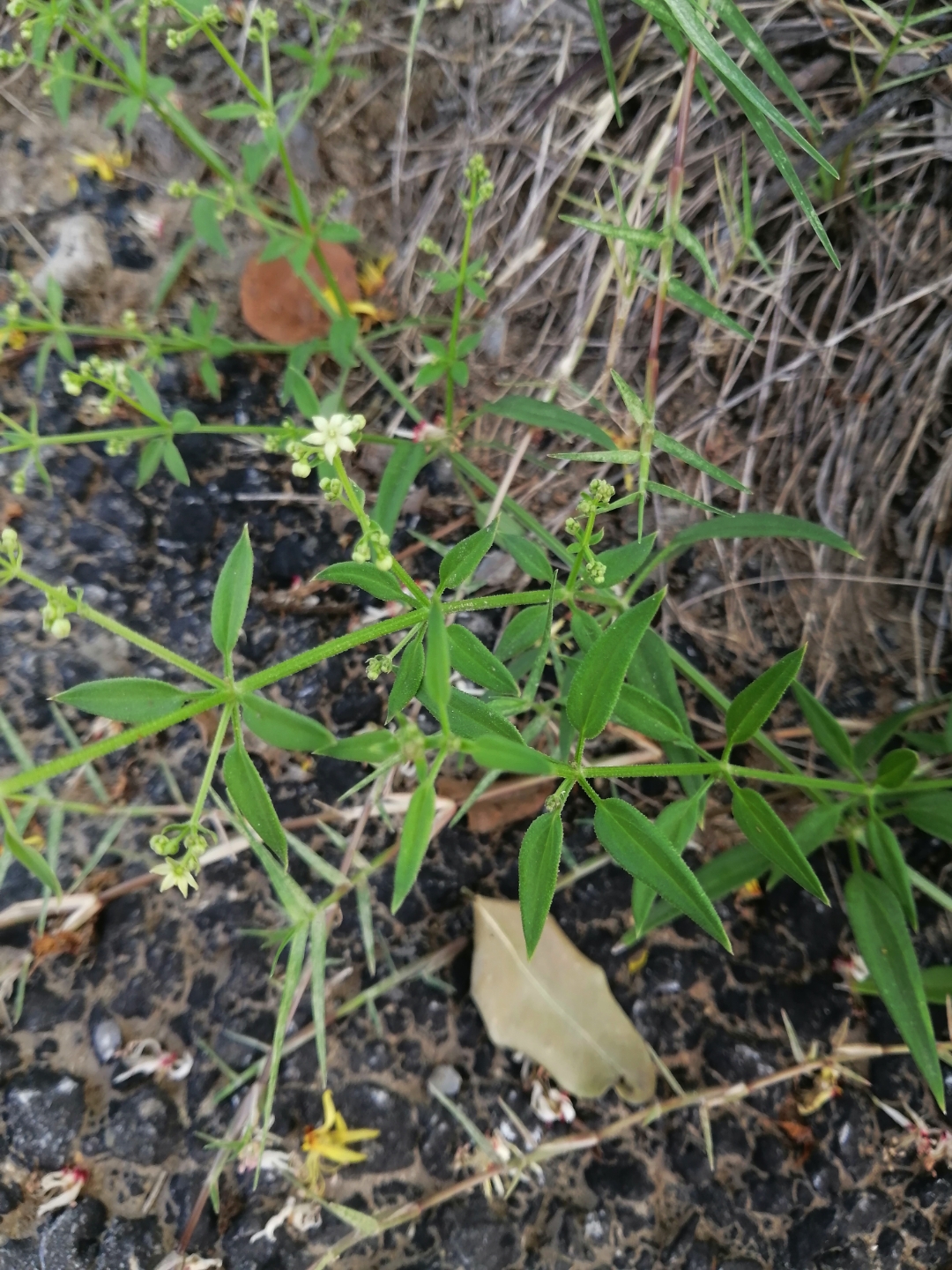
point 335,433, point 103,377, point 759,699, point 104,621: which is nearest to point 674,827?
point 759,699

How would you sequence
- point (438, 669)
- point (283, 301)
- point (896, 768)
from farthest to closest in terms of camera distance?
point (283, 301) → point (896, 768) → point (438, 669)

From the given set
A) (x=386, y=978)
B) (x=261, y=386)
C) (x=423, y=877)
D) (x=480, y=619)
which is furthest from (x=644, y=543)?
(x=261, y=386)

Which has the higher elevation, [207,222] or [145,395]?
[207,222]

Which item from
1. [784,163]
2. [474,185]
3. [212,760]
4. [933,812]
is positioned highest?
[784,163]

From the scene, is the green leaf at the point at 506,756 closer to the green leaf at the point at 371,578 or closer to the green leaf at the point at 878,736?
the green leaf at the point at 371,578

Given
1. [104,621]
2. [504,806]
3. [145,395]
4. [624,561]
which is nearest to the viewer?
[104,621]

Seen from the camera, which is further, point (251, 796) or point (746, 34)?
point (746, 34)

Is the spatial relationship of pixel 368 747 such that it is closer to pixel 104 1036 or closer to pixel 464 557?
pixel 464 557

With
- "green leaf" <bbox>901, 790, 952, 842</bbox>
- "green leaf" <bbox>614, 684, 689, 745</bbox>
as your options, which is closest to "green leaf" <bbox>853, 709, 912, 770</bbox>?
"green leaf" <bbox>901, 790, 952, 842</bbox>
